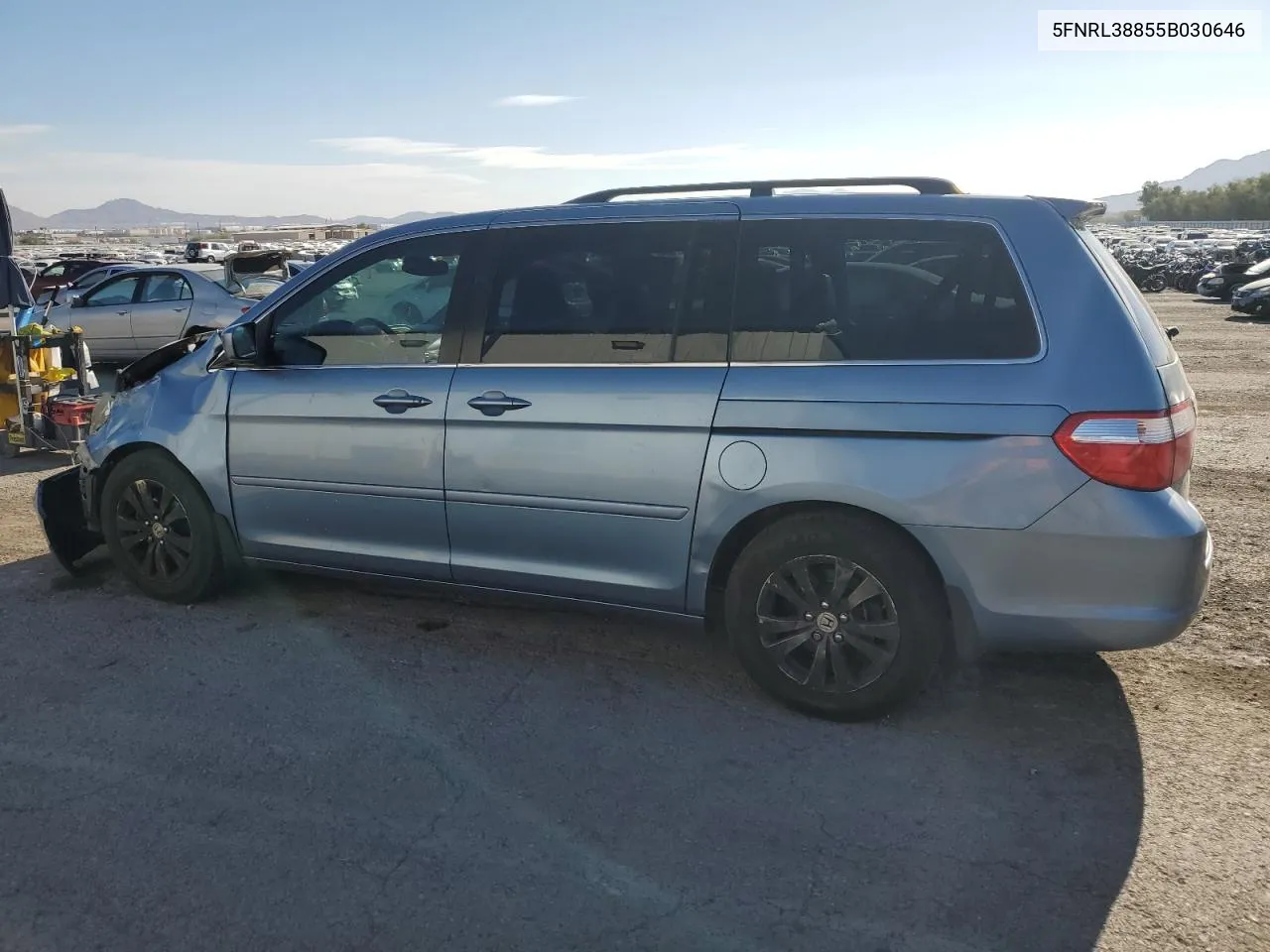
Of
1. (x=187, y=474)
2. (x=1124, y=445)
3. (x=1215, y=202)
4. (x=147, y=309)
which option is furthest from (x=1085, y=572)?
(x=1215, y=202)

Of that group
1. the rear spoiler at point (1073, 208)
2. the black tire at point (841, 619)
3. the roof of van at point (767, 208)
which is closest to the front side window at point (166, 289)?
the roof of van at point (767, 208)

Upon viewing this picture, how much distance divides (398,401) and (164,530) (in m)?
1.58

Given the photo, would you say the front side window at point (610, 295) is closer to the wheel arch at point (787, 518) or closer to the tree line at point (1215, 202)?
the wheel arch at point (787, 518)

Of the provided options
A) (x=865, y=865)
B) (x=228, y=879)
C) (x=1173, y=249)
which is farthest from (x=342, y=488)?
(x=1173, y=249)

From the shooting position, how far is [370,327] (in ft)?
15.3

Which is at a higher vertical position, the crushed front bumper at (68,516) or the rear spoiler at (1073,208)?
the rear spoiler at (1073,208)

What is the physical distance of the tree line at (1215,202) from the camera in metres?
111

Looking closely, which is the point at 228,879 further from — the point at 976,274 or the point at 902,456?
the point at 976,274

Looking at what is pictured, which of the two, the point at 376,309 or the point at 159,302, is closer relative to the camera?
the point at 376,309

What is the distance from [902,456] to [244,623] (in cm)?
316

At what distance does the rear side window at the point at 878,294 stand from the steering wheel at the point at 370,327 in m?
1.66

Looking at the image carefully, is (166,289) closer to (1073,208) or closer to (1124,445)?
(1073,208)

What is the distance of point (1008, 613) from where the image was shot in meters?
3.54

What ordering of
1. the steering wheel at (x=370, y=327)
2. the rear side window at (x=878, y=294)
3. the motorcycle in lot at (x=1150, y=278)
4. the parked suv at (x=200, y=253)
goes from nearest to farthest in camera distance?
1. the rear side window at (x=878, y=294)
2. the steering wheel at (x=370, y=327)
3. the motorcycle in lot at (x=1150, y=278)
4. the parked suv at (x=200, y=253)
